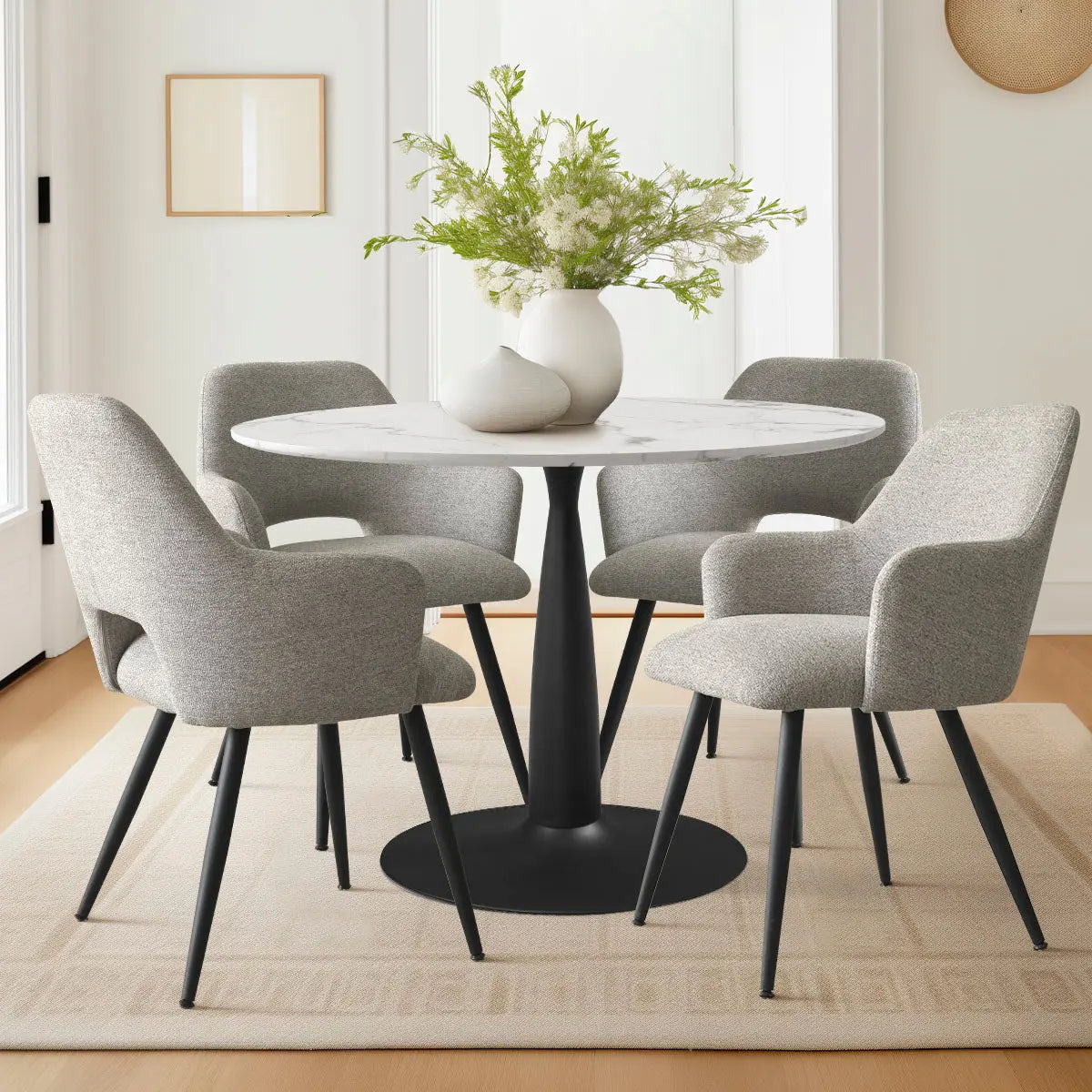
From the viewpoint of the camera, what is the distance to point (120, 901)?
2363 millimetres

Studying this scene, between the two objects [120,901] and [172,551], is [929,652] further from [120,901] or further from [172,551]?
[120,901]

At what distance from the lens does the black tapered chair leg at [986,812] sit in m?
2.12

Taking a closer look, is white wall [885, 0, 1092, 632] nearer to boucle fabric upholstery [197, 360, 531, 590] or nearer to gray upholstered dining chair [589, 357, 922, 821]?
gray upholstered dining chair [589, 357, 922, 821]

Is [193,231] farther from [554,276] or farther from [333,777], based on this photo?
[333,777]

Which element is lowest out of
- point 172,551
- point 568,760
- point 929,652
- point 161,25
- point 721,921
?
point 721,921

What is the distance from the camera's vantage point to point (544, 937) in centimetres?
222

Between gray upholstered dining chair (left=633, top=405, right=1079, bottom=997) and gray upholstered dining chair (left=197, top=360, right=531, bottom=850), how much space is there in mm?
632

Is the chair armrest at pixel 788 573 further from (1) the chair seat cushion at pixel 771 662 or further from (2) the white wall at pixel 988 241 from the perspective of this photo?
(2) the white wall at pixel 988 241

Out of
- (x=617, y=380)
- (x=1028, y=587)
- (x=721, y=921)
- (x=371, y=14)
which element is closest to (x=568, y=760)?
(x=721, y=921)

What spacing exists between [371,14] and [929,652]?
3.11 metres

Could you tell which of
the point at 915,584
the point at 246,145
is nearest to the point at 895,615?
the point at 915,584

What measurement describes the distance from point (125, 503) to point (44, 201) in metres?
2.47

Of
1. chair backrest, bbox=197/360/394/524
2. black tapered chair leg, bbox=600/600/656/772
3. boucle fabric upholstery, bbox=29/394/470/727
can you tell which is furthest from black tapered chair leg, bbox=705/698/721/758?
boucle fabric upholstery, bbox=29/394/470/727

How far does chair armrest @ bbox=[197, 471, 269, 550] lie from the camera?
2.66 m
